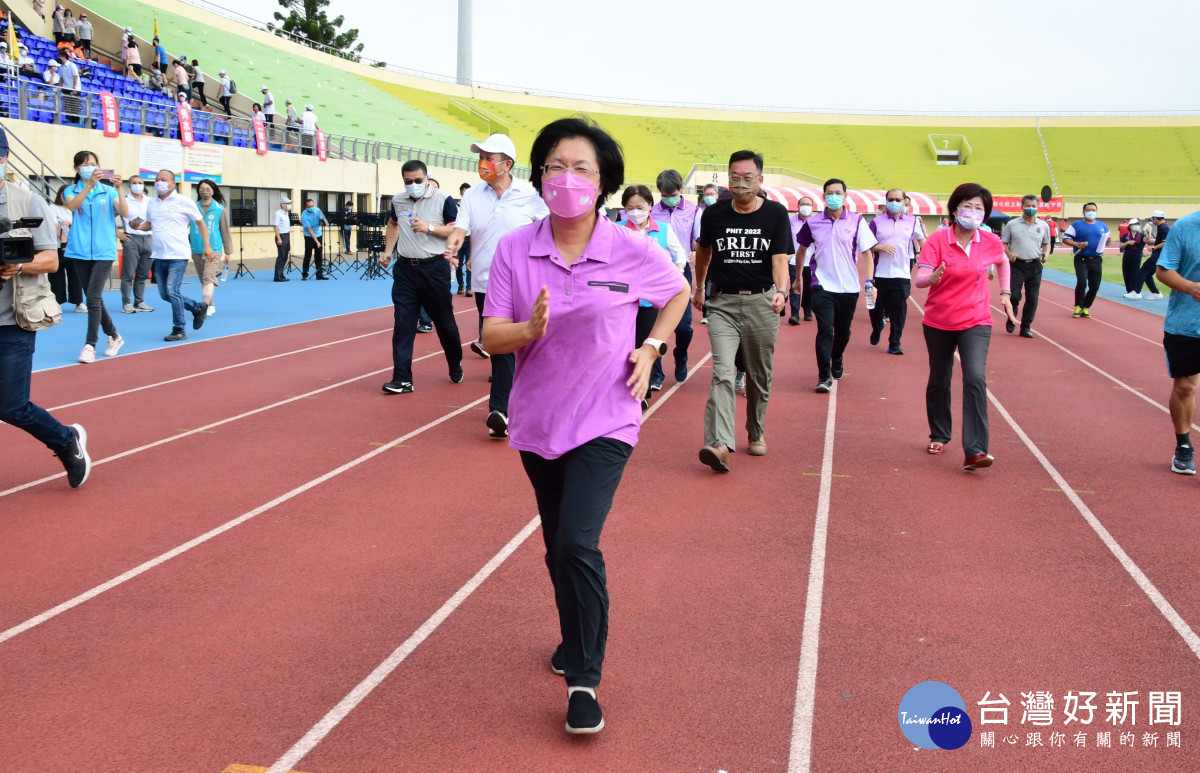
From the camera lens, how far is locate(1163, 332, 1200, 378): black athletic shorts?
276 inches

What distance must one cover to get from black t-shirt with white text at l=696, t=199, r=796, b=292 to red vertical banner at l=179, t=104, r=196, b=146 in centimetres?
2048

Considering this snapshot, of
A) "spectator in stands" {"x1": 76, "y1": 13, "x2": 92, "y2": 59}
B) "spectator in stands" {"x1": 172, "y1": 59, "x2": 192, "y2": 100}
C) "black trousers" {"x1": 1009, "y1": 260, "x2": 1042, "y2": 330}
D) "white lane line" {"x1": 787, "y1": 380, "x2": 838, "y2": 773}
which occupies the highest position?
"spectator in stands" {"x1": 76, "y1": 13, "x2": 92, "y2": 59}

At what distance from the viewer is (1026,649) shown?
14.2 feet

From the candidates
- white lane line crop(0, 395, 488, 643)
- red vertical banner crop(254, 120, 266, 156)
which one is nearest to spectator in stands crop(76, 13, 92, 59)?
red vertical banner crop(254, 120, 266, 156)

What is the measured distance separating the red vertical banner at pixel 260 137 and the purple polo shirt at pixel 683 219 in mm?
20344

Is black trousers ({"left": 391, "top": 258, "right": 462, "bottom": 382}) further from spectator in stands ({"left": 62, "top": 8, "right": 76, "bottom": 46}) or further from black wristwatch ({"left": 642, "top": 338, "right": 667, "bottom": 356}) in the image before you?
spectator in stands ({"left": 62, "top": 8, "right": 76, "bottom": 46})

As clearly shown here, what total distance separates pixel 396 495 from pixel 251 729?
303cm

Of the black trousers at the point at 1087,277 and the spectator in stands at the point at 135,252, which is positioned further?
the black trousers at the point at 1087,277

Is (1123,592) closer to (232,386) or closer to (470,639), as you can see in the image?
(470,639)

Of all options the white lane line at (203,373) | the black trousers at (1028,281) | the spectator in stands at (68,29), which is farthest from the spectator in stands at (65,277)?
the spectator in stands at (68,29)

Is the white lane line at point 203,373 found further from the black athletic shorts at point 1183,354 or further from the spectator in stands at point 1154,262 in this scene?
the spectator in stands at point 1154,262

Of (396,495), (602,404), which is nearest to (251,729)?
(602,404)

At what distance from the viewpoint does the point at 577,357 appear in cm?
359

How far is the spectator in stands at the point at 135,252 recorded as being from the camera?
1609 centimetres
